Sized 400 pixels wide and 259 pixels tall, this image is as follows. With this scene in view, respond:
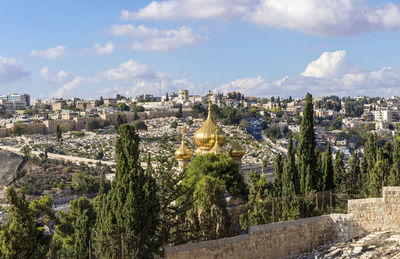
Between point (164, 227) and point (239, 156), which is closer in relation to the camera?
point (164, 227)

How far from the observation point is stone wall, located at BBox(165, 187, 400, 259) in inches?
429

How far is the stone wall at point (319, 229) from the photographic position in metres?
10.9

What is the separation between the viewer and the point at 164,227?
1219cm

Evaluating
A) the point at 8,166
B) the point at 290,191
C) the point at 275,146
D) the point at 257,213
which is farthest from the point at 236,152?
the point at 275,146

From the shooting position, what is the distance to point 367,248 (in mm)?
10586

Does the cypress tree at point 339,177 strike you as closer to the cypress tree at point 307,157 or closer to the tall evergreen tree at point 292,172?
the cypress tree at point 307,157

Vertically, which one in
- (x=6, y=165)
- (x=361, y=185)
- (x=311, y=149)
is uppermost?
(x=311, y=149)

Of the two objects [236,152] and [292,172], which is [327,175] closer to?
[292,172]

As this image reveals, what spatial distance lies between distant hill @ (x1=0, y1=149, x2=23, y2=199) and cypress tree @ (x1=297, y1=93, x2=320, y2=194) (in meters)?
53.7

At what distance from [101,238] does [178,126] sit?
10517 cm

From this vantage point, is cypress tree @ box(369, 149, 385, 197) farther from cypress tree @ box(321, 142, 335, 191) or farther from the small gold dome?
the small gold dome

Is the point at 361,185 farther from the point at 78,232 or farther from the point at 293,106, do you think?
the point at 293,106

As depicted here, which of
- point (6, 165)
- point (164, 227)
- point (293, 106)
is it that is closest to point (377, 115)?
point (293, 106)

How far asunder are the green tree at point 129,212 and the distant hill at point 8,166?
56.2 meters
